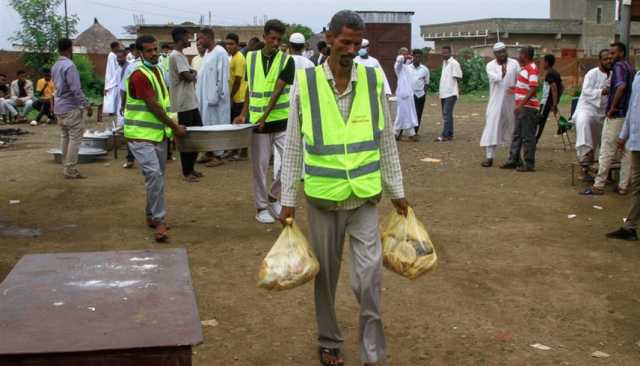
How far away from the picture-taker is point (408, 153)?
13328 millimetres

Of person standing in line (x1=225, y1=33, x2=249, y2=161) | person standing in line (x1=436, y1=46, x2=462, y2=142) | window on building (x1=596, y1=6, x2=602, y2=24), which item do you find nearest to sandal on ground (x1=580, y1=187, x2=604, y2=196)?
person standing in line (x1=225, y1=33, x2=249, y2=161)

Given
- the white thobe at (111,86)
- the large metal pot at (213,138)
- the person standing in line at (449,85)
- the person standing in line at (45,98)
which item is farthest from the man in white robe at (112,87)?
the large metal pot at (213,138)

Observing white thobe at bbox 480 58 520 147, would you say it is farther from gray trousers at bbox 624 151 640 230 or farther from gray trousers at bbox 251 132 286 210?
gray trousers at bbox 251 132 286 210

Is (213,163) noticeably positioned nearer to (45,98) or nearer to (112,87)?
(112,87)

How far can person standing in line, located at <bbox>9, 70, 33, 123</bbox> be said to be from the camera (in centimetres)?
1930

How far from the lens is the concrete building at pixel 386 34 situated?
29125mm

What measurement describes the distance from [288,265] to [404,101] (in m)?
11.4

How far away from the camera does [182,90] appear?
10.3 metres

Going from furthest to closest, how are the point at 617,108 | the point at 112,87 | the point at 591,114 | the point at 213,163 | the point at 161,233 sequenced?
1. the point at 112,87
2. the point at 213,163
3. the point at 591,114
4. the point at 617,108
5. the point at 161,233

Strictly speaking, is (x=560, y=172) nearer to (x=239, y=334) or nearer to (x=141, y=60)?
(x=141, y=60)

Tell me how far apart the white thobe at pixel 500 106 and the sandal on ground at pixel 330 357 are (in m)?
7.73

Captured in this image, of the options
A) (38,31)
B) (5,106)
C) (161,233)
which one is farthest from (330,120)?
(38,31)

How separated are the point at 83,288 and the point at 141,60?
4294mm

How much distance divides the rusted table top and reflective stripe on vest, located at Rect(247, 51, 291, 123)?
4.03 m
